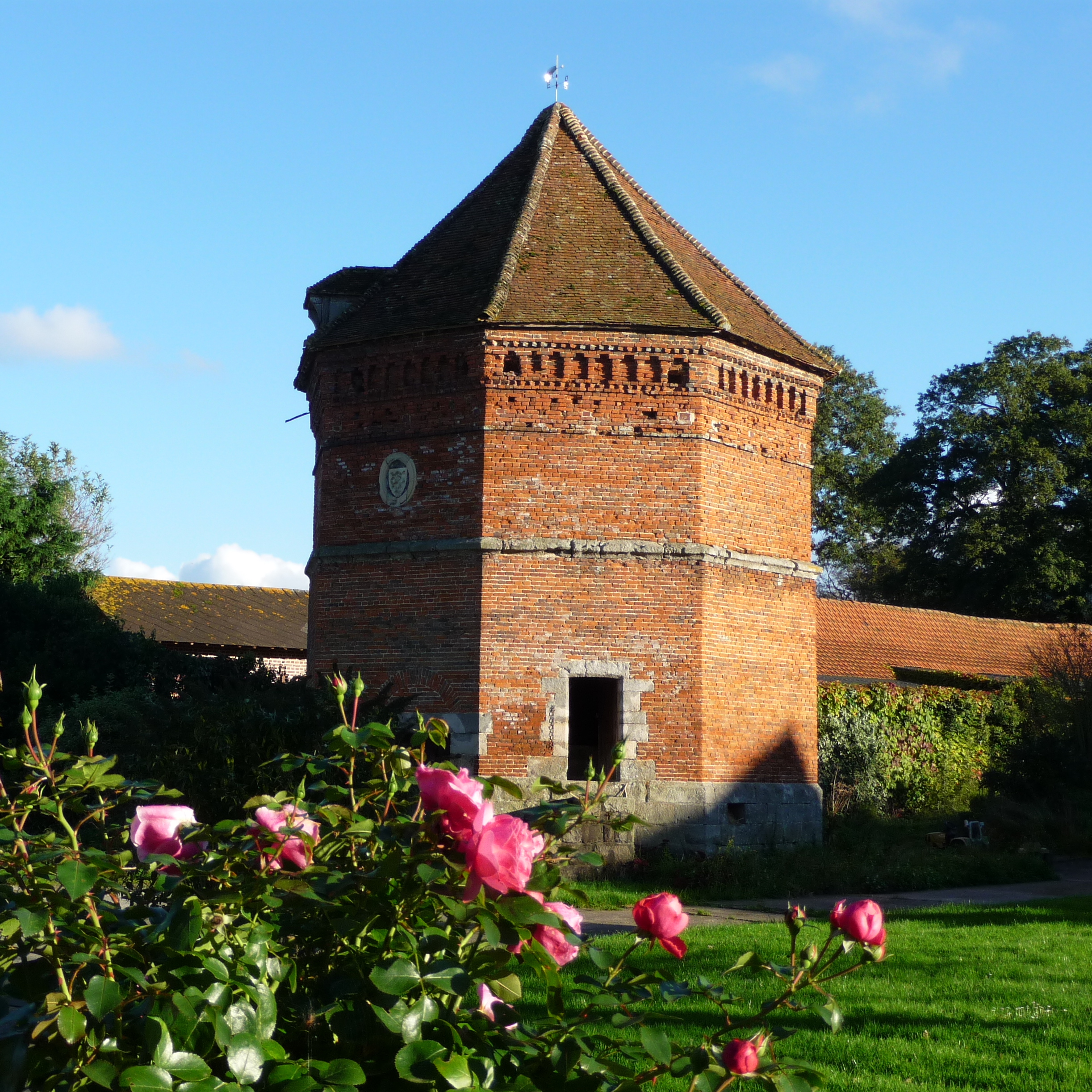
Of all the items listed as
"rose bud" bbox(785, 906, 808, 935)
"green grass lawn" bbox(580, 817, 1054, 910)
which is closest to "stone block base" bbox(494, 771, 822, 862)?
"green grass lawn" bbox(580, 817, 1054, 910)

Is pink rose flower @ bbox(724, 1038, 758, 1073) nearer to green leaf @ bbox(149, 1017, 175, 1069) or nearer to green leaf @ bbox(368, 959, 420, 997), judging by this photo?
green leaf @ bbox(368, 959, 420, 997)

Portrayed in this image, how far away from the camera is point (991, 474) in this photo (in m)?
37.0

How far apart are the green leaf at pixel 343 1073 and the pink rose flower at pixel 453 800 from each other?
501 mm

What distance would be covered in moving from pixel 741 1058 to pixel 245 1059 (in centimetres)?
101

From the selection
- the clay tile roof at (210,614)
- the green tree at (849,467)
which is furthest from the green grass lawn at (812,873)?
the green tree at (849,467)

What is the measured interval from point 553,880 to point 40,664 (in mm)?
20016

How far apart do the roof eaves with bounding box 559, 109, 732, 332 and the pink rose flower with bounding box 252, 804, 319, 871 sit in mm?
12777

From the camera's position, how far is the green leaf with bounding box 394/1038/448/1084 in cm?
241

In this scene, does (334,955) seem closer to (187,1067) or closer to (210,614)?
(187,1067)

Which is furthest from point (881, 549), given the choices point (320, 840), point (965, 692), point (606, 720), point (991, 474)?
point (320, 840)

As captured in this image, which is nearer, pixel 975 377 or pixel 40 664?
pixel 40 664

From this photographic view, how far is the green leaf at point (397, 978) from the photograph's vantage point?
2471 mm

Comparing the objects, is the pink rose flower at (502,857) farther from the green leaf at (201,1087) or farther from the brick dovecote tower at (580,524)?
the brick dovecote tower at (580,524)

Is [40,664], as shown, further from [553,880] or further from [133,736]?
[553,880]
